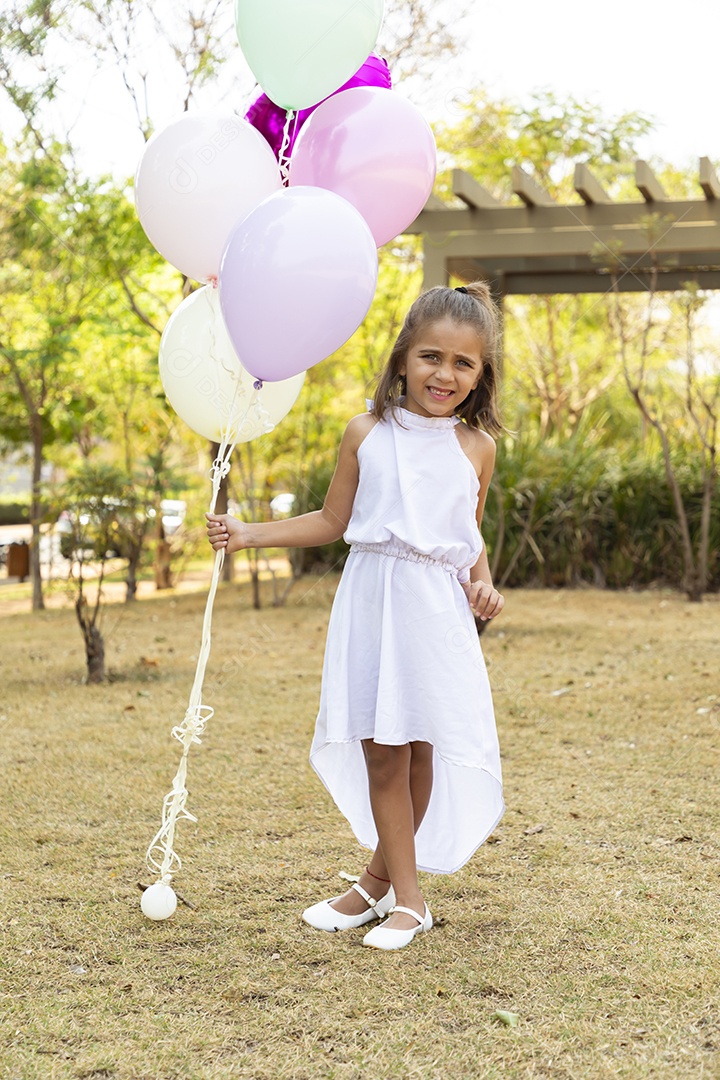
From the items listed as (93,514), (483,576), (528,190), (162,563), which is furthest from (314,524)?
(162,563)

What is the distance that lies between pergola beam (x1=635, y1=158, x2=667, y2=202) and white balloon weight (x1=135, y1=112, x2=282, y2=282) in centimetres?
562

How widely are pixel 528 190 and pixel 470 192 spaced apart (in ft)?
1.40

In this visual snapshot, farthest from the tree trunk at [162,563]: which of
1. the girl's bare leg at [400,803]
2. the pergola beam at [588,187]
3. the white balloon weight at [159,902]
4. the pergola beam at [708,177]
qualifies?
the girl's bare leg at [400,803]

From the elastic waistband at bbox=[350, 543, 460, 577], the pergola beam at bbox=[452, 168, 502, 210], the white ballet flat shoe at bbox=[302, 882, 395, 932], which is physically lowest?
the white ballet flat shoe at bbox=[302, 882, 395, 932]

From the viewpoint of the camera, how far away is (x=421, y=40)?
8.83 m

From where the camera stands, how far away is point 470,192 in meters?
8.04

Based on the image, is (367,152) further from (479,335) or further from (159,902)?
(159,902)

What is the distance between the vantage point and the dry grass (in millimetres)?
1916

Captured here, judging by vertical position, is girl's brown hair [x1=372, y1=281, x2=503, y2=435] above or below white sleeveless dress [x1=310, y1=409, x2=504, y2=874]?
above

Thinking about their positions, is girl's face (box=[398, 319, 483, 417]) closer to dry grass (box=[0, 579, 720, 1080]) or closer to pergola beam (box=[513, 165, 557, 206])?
dry grass (box=[0, 579, 720, 1080])

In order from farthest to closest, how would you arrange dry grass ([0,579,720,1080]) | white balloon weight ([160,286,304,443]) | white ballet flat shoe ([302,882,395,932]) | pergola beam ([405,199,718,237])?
1. pergola beam ([405,199,718,237])
2. white balloon weight ([160,286,304,443])
3. white ballet flat shoe ([302,882,395,932])
4. dry grass ([0,579,720,1080])

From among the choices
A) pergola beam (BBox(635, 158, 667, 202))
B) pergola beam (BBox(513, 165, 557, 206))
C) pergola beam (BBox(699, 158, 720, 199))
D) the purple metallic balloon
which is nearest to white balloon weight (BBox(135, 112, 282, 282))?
the purple metallic balloon

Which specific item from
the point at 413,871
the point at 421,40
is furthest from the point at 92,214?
the point at 413,871

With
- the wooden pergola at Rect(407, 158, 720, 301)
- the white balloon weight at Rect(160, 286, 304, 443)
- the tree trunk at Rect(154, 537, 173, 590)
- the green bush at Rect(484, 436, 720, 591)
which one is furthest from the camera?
the tree trunk at Rect(154, 537, 173, 590)
